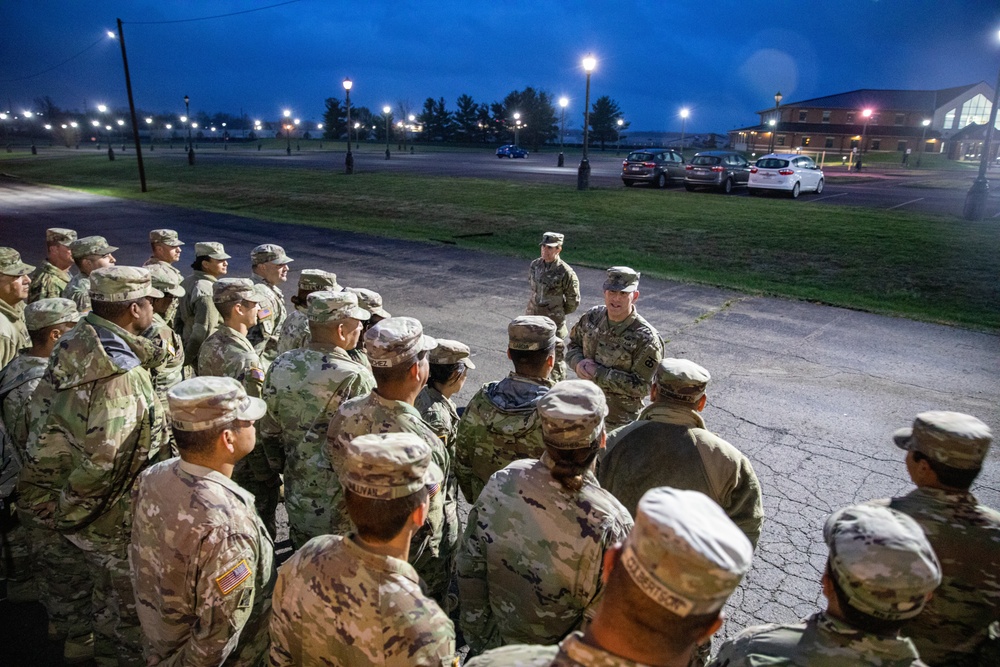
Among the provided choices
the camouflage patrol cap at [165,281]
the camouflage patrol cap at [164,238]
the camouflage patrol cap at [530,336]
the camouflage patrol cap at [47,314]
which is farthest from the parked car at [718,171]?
the camouflage patrol cap at [47,314]

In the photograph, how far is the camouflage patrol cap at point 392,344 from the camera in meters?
3.23

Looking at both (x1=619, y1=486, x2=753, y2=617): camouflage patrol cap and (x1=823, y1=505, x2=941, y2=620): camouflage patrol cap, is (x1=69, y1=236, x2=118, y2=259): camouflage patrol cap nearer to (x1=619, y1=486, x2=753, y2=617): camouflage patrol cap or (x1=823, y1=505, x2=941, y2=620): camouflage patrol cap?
(x1=619, y1=486, x2=753, y2=617): camouflage patrol cap

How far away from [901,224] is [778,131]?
209 feet

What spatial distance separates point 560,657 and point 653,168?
30692 mm

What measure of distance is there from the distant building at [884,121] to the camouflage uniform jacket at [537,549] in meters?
76.9

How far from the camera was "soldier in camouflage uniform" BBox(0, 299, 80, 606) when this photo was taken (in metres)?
4.06

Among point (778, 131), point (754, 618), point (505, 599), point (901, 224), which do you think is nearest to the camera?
point (505, 599)

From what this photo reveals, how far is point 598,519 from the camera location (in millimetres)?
2506

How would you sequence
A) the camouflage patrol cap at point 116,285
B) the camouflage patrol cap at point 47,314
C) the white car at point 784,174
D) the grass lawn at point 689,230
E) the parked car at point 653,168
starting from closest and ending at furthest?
the camouflage patrol cap at point 116,285, the camouflage patrol cap at point 47,314, the grass lawn at point 689,230, the white car at point 784,174, the parked car at point 653,168

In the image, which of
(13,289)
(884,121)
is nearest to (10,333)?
(13,289)

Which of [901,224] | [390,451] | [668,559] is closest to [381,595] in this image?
[390,451]

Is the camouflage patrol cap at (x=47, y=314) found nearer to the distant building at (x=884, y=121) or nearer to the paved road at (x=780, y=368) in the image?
the paved road at (x=780, y=368)

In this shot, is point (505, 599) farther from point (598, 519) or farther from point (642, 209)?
point (642, 209)

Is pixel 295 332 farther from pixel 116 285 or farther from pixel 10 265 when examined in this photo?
pixel 10 265
